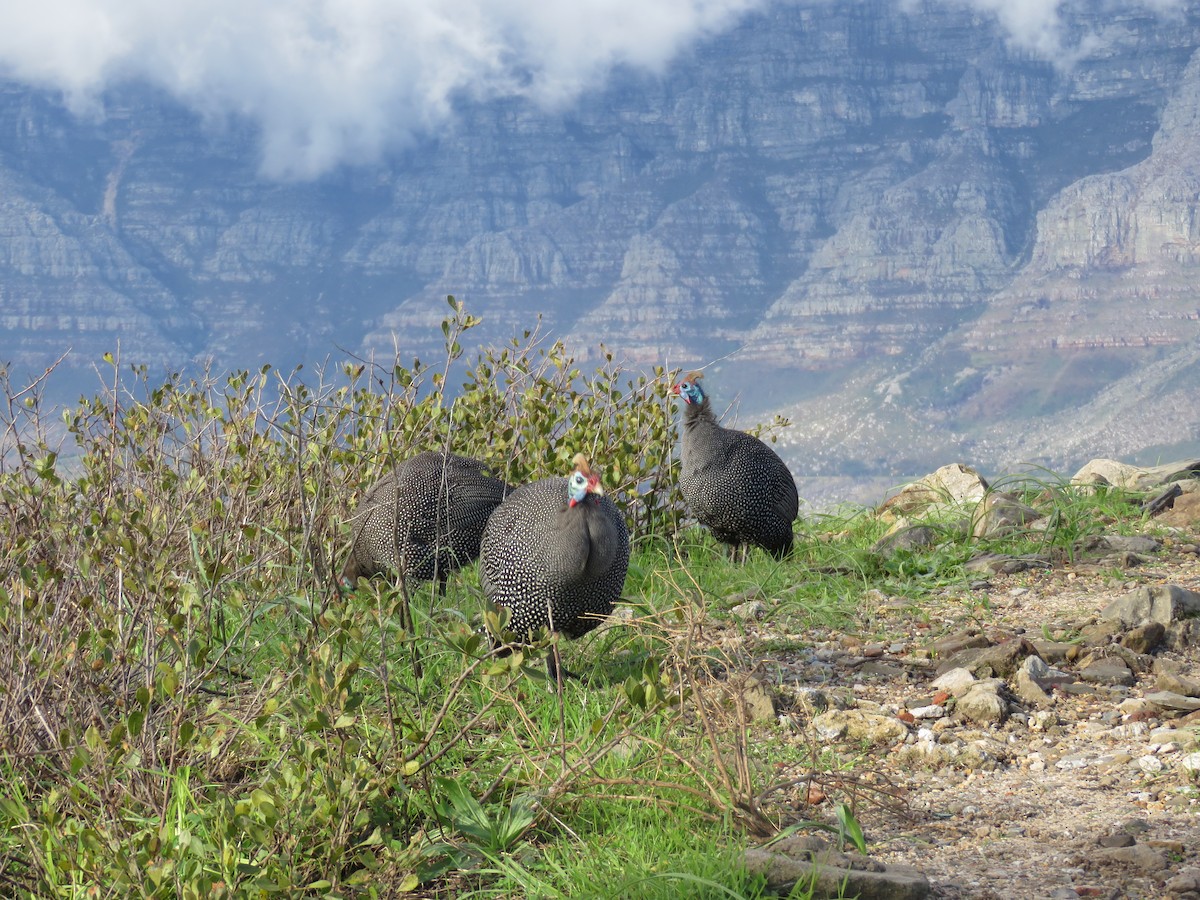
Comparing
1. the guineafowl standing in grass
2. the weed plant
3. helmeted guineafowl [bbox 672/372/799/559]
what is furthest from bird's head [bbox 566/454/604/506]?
helmeted guineafowl [bbox 672/372/799/559]

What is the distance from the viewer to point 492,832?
344cm

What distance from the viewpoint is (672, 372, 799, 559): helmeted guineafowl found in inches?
283

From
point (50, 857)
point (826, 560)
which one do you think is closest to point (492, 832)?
point (50, 857)

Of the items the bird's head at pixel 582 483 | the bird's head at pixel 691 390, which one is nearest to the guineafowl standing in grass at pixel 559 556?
the bird's head at pixel 582 483

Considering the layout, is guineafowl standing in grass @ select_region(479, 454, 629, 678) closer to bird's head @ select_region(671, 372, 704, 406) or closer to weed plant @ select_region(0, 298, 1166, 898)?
weed plant @ select_region(0, 298, 1166, 898)

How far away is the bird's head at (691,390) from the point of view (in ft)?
24.1

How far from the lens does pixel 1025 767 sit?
4.03m

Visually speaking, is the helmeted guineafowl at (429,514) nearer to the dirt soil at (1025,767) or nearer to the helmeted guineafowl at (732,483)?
the helmeted guineafowl at (732,483)

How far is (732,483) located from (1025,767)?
333 centimetres

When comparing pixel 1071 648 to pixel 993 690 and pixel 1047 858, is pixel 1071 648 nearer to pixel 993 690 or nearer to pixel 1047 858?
pixel 993 690

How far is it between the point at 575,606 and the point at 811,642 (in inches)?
44.2

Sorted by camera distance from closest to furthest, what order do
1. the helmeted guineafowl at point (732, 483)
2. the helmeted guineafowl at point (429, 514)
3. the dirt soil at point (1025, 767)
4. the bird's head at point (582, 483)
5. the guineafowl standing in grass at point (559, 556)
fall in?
the dirt soil at point (1025, 767)
the bird's head at point (582, 483)
the guineafowl standing in grass at point (559, 556)
the helmeted guineafowl at point (429, 514)
the helmeted guineafowl at point (732, 483)

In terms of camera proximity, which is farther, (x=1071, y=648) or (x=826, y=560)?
(x=826, y=560)

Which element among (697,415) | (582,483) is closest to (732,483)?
(697,415)
